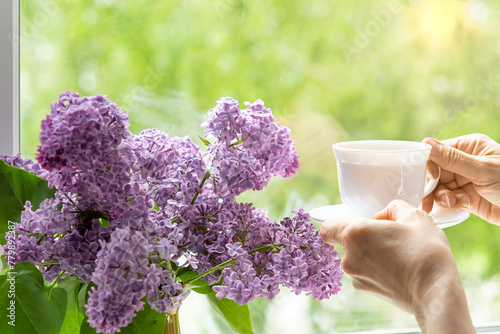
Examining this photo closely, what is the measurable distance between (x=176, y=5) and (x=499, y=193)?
71 centimetres

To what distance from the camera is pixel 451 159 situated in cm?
85

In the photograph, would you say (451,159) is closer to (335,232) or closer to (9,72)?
(335,232)

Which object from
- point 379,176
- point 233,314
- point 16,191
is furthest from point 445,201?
point 16,191

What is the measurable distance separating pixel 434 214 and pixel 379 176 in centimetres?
22

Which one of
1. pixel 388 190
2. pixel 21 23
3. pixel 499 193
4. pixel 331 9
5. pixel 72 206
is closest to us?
pixel 72 206

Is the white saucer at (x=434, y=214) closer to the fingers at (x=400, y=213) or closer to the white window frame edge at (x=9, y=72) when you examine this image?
the fingers at (x=400, y=213)

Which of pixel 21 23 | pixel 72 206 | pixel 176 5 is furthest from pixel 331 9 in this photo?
pixel 72 206

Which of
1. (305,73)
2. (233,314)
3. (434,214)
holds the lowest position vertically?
(233,314)

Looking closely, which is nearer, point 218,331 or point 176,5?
point 176,5

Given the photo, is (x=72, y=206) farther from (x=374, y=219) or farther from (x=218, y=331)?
(x=218, y=331)

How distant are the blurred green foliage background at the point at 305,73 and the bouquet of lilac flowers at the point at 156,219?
416 mm

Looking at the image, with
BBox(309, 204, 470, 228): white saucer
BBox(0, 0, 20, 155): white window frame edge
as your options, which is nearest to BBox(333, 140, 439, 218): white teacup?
BBox(309, 204, 470, 228): white saucer

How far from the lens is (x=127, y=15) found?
3.47 ft

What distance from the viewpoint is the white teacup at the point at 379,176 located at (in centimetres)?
73
